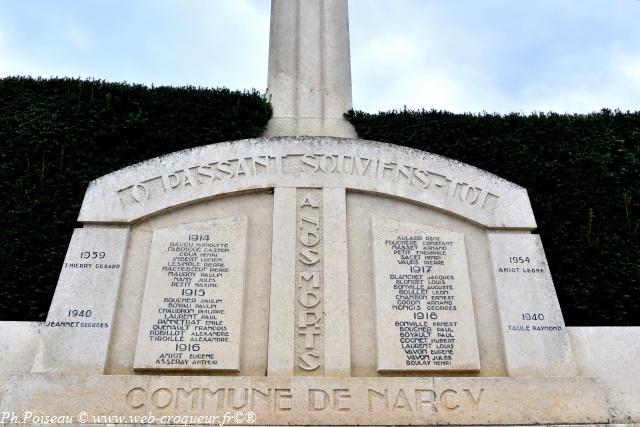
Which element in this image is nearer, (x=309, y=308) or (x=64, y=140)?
(x=309, y=308)

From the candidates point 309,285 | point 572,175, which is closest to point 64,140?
point 309,285

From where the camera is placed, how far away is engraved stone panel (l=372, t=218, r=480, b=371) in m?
7.75

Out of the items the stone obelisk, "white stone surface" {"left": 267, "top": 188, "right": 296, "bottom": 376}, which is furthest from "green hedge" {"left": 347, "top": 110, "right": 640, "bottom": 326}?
"white stone surface" {"left": 267, "top": 188, "right": 296, "bottom": 376}

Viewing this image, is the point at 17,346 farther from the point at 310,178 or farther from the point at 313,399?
the point at 310,178

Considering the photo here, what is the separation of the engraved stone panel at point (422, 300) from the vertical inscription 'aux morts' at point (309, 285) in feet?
2.51

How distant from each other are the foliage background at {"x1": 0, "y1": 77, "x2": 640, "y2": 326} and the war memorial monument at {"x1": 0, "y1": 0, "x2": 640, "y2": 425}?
54.1 inches

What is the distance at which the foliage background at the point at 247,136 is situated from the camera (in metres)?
9.51

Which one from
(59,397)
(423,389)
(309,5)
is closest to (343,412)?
(423,389)

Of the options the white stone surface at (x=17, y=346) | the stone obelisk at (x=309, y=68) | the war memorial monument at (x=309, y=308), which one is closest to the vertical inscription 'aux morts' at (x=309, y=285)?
the war memorial monument at (x=309, y=308)

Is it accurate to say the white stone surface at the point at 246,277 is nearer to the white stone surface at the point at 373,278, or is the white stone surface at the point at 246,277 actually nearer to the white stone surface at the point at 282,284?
the white stone surface at the point at 282,284

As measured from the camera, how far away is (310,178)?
28.9 feet

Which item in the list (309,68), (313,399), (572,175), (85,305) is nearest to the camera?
(313,399)

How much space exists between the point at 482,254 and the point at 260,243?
3117 mm

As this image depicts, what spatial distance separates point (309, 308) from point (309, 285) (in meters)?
0.32
